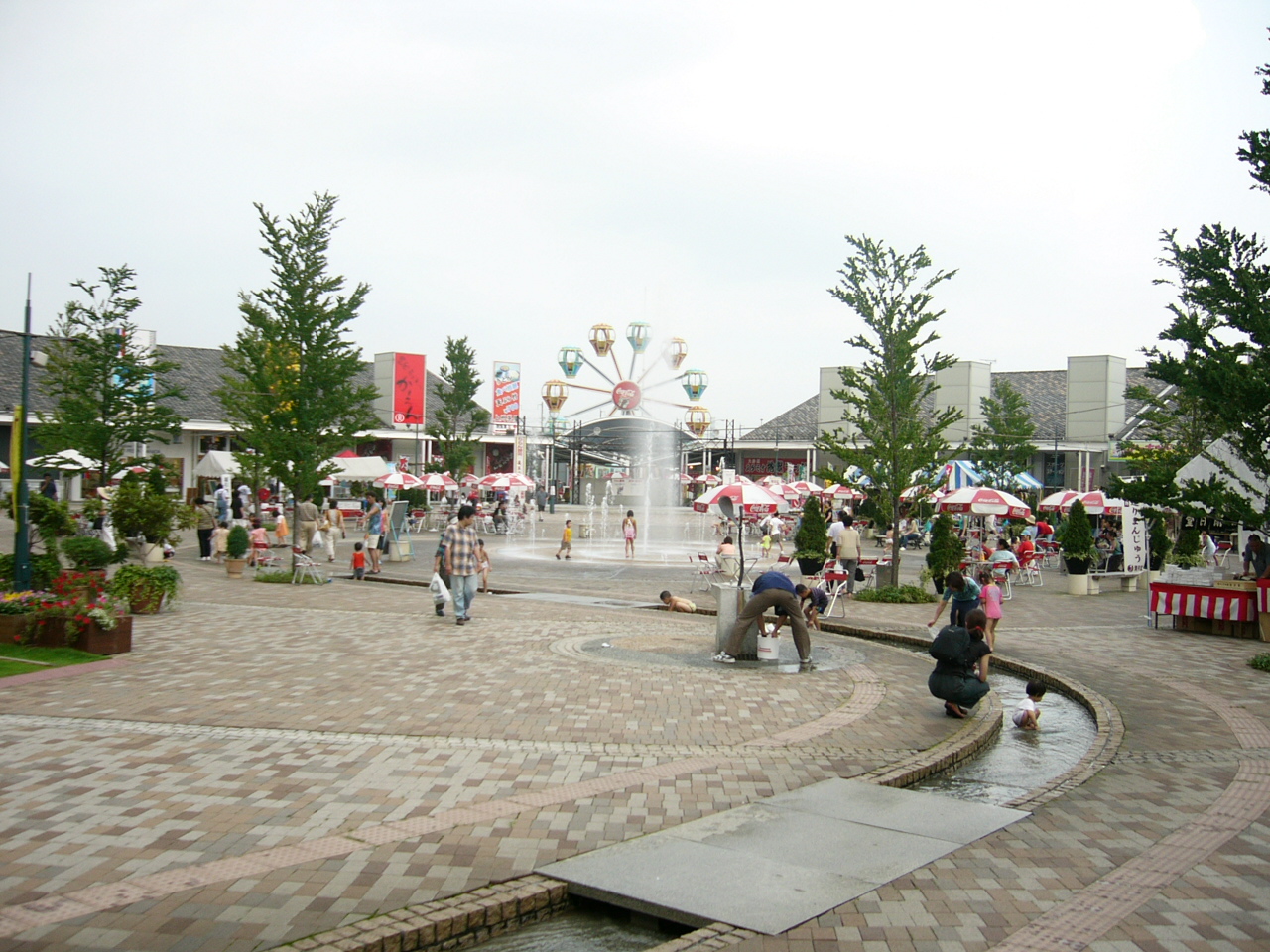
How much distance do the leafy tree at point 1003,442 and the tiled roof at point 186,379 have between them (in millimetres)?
25694

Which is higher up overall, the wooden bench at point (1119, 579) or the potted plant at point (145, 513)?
the potted plant at point (145, 513)

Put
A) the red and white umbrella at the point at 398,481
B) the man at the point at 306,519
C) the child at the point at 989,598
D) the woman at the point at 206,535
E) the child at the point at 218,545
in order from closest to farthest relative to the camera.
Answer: the child at the point at 989,598 < the man at the point at 306,519 < the woman at the point at 206,535 < the child at the point at 218,545 < the red and white umbrella at the point at 398,481

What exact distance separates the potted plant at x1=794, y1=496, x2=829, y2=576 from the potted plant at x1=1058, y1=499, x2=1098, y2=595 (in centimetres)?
501

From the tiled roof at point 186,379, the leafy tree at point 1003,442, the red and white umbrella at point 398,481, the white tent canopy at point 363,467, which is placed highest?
the tiled roof at point 186,379

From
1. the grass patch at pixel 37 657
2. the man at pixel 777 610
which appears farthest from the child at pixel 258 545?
the man at pixel 777 610

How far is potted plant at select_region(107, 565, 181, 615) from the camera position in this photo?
13.5 m

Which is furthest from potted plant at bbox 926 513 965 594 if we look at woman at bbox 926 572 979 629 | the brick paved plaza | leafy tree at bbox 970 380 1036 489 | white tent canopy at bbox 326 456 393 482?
white tent canopy at bbox 326 456 393 482

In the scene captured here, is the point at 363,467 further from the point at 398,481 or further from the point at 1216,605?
the point at 1216,605

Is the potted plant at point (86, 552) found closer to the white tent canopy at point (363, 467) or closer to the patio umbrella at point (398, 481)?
the white tent canopy at point (363, 467)

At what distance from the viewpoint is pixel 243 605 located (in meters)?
15.1

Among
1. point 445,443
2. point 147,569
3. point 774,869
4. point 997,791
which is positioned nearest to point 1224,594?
point 997,791

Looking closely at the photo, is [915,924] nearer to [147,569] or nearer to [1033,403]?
[147,569]

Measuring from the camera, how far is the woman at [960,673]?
29.6ft

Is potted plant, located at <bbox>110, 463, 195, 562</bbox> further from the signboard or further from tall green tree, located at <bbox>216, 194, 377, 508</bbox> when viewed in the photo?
the signboard
